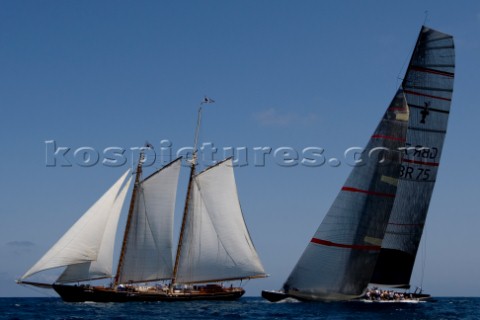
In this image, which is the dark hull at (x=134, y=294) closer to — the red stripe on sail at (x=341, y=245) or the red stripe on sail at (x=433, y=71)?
the red stripe on sail at (x=341, y=245)

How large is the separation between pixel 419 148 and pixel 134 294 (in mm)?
30353

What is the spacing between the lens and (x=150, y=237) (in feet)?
212

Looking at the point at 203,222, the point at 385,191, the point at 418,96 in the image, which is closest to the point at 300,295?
the point at 385,191

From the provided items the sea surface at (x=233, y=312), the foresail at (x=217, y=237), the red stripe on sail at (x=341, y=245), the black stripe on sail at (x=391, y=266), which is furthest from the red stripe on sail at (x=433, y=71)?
the sea surface at (x=233, y=312)

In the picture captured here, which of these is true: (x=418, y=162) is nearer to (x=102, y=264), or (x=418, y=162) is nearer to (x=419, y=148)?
(x=419, y=148)

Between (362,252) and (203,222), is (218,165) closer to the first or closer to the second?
(203,222)

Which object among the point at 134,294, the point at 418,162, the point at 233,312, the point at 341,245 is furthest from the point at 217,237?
the point at 418,162

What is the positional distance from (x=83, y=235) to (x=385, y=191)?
26580 mm

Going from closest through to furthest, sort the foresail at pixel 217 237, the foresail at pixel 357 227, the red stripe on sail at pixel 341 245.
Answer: the red stripe on sail at pixel 341 245 → the foresail at pixel 357 227 → the foresail at pixel 217 237

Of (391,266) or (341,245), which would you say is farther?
(391,266)

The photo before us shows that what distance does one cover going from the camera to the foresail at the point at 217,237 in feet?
218

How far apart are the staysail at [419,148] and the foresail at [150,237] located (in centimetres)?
2015

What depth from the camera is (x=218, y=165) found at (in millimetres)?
68000

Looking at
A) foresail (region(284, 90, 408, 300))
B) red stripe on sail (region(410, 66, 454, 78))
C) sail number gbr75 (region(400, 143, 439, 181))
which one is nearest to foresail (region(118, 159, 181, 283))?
foresail (region(284, 90, 408, 300))
